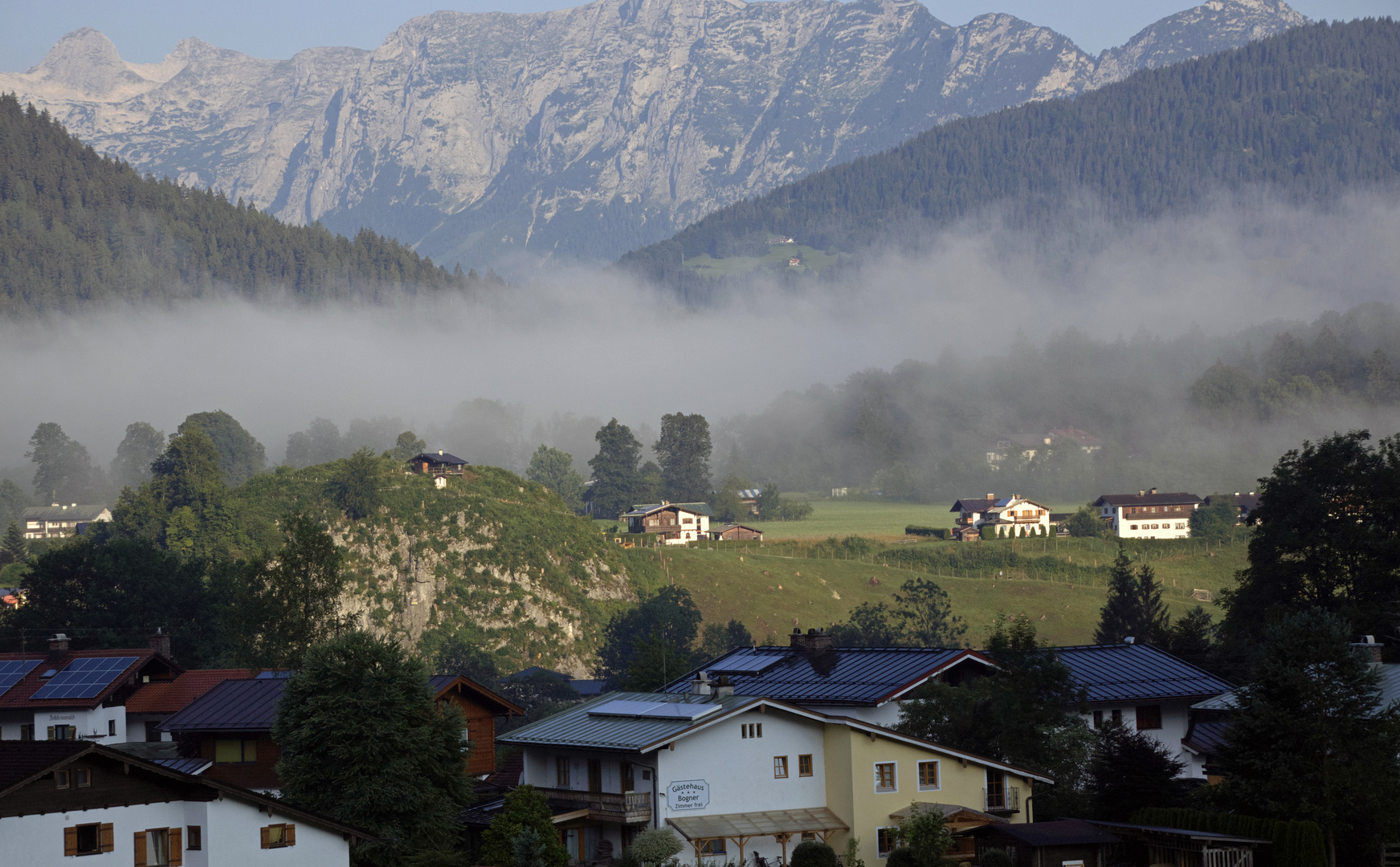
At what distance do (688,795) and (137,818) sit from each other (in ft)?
52.9

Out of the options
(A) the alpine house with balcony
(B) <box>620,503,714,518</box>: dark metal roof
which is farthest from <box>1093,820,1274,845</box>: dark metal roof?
(B) <box>620,503,714,518</box>: dark metal roof

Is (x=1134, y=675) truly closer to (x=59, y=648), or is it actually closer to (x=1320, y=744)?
(x=1320, y=744)

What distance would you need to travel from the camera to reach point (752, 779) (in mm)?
45938

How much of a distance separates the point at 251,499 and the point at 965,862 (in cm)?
12343

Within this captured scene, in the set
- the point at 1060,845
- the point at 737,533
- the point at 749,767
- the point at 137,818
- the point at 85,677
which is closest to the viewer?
the point at 137,818

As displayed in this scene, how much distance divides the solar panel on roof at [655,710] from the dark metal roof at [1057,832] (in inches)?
384

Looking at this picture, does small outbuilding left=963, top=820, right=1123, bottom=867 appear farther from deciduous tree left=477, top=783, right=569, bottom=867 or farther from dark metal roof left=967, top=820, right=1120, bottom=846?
deciduous tree left=477, top=783, right=569, bottom=867

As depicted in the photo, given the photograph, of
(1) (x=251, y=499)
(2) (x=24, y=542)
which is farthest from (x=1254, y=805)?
(2) (x=24, y=542)

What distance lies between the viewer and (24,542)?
165625 millimetres

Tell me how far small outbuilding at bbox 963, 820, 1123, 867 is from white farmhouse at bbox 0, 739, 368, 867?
758 inches

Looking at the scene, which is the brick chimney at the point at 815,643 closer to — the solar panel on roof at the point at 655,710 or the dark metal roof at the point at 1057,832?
the solar panel on roof at the point at 655,710

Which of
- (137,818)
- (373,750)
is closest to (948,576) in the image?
(373,750)

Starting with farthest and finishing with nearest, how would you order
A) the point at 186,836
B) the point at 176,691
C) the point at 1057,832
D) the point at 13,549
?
1. the point at 13,549
2. the point at 176,691
3. the point at 1057,832
4. the point at 186,836

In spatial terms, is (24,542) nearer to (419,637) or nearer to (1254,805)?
(419,637)
